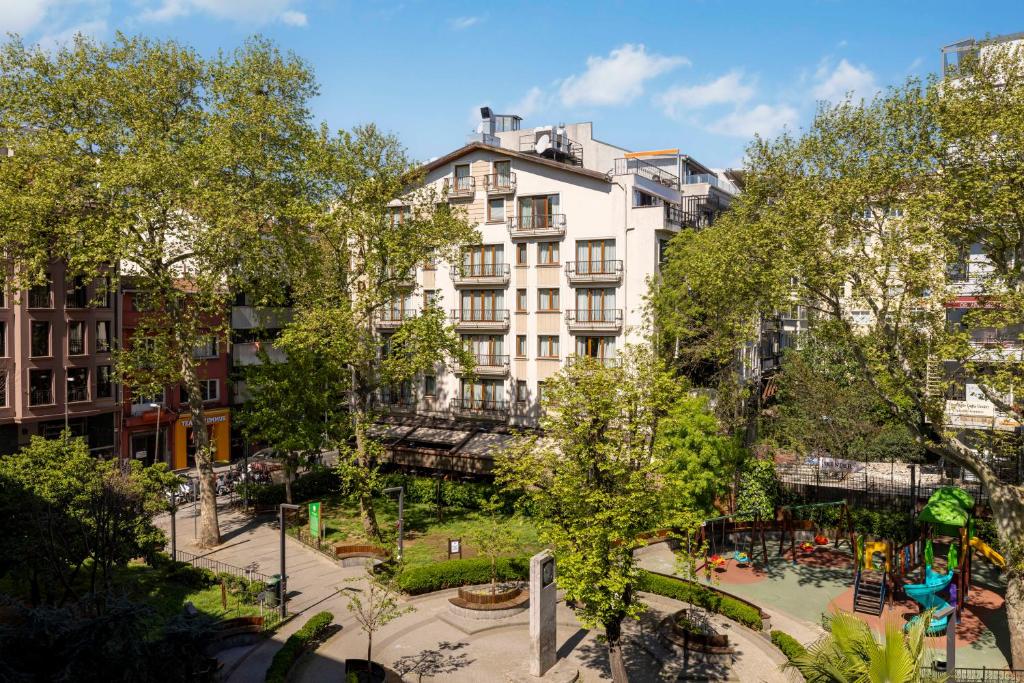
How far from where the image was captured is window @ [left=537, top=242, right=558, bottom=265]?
46.2 meters

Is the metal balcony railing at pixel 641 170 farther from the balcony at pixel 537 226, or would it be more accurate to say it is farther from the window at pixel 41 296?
the window at pixel 41 296

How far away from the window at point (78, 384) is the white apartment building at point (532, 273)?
57.9 ft

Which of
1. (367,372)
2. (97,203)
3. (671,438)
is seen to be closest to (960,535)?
(671,438)

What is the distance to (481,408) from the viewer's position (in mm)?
48000

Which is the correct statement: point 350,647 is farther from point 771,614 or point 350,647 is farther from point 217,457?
point 217,457

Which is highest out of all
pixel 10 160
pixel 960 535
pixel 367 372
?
pixel 10 160

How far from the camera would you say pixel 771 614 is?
93.1ft

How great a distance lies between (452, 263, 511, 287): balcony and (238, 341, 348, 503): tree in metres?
10.8

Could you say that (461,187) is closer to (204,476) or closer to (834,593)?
(204,476)

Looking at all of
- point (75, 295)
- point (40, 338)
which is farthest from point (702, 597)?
point (75, 295)

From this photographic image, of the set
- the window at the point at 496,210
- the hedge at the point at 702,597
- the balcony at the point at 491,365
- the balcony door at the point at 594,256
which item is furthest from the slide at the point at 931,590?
the window at the point at 496,210

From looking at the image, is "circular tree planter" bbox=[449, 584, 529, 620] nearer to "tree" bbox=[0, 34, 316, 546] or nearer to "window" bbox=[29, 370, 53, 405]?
"tree" bbox=[0, 34, 316, 546]

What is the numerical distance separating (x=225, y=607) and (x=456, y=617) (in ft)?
27.4

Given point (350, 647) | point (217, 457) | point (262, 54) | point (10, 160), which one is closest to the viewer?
point (350, 647)
